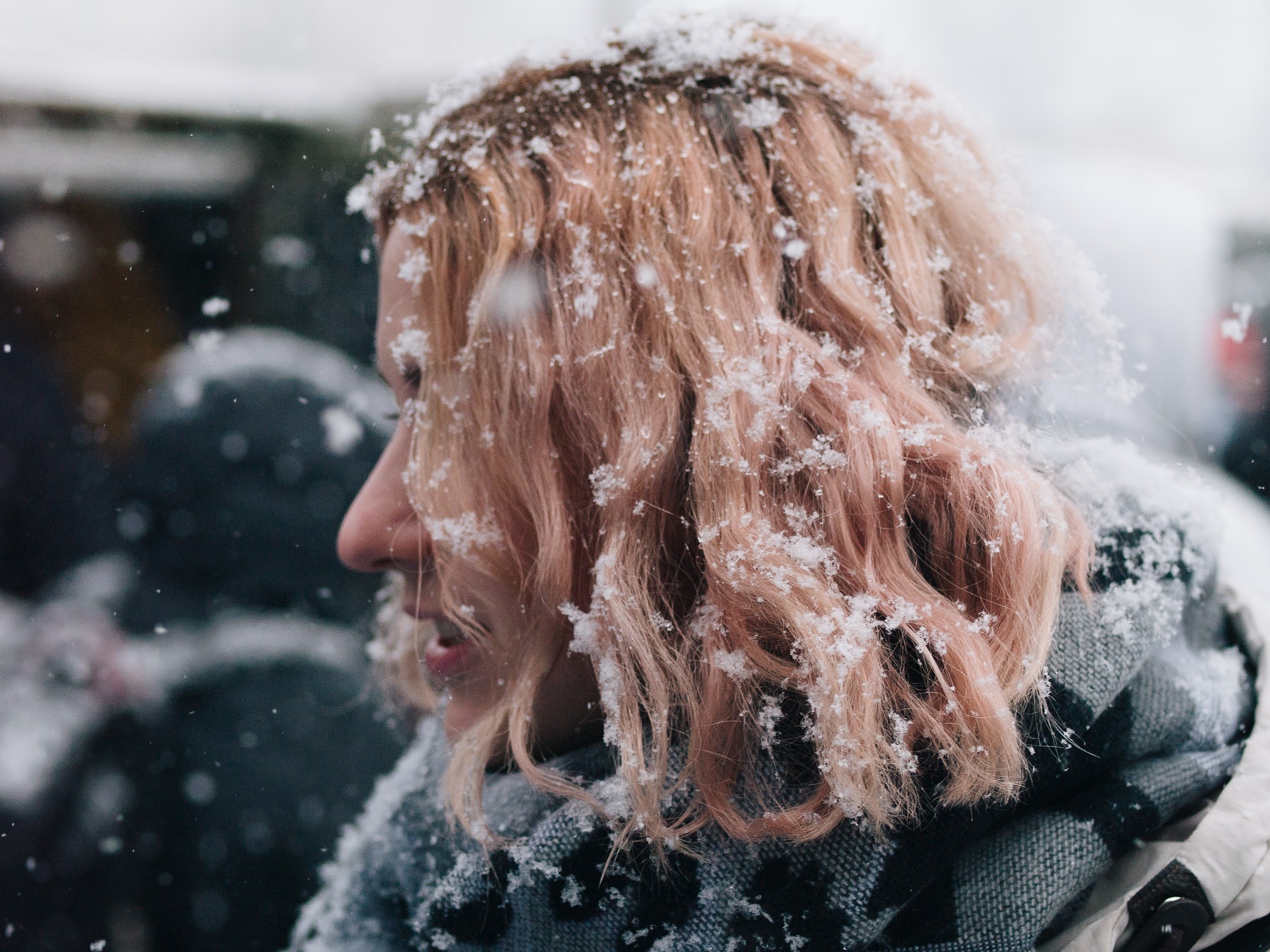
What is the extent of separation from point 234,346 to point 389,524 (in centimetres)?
54

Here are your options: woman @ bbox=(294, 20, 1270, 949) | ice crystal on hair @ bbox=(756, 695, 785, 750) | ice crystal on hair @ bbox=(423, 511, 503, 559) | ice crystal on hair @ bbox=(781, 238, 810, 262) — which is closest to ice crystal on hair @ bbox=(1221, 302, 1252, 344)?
woman @ bbox=(294, 20, 1270, 949)

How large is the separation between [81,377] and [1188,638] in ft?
4.33

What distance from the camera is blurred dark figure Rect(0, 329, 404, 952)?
3.42 feet

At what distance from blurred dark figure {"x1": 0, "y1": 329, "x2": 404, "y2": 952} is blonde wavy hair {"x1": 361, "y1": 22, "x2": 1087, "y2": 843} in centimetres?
55

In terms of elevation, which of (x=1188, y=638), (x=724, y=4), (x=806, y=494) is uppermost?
(x=724, y=4)

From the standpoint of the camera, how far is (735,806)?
51 cm

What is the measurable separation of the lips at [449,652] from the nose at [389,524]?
0.08 meters

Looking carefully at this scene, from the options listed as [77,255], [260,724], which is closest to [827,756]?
[260,724]

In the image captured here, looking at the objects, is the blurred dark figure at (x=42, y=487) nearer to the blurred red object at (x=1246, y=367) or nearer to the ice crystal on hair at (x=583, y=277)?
the ice crystal on hair at (x=583, y=277)

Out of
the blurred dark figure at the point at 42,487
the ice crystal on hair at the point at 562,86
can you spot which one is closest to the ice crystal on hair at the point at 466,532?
the ice crystal on hair at the point at 562,86

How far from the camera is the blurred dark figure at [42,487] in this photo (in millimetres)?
1019

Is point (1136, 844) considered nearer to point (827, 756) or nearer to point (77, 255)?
point (827, 756)

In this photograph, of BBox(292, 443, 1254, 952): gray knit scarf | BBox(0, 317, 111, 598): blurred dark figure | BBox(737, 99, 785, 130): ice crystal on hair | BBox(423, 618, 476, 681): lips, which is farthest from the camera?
BBox(0, 317, 111, 598): blurred dark figure

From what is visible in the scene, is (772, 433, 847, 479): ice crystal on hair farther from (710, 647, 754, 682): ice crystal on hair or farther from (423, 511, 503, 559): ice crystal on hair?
(423, 511, 503, 559): ice crystal on hair
